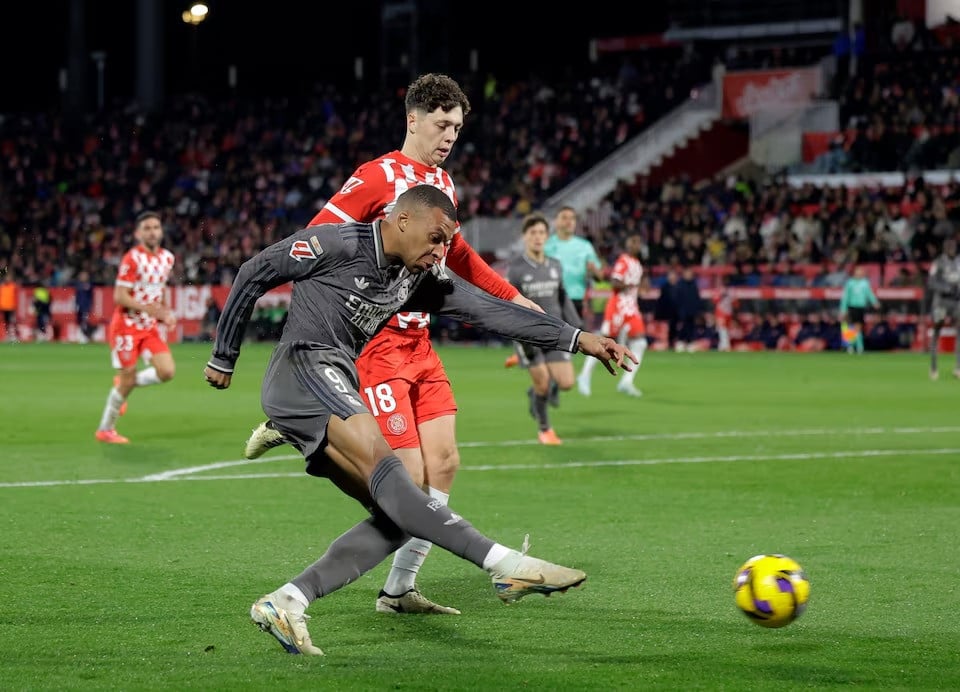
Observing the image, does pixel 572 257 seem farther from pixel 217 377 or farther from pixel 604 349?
Result: pixel 217 377

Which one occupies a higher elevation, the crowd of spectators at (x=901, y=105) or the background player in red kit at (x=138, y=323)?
the crowd of spectators at (x=901, y=105)

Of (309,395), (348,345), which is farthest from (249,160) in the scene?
(309,395)

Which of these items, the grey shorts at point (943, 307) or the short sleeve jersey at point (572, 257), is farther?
the grey shorts at point (943, 307)

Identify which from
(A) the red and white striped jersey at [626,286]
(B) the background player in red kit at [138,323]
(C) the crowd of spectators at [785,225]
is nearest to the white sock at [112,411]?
(B) the background player in red kit at [138,323]

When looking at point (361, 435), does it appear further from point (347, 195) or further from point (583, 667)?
point (347, 195)

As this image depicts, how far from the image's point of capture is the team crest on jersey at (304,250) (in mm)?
6180

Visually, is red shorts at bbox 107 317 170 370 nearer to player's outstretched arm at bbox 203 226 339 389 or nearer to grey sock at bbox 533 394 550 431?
grey sock at bbox 533 394 550 431

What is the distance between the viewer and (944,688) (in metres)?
5.43

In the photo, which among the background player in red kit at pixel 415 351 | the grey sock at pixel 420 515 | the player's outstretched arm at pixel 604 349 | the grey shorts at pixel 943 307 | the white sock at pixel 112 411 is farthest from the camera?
the grey shorts at pixel 943 307

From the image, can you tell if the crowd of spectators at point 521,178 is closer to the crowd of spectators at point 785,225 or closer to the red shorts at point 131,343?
the crowd of spectators at point 785,225

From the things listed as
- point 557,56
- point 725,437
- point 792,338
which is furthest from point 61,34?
point 725,437

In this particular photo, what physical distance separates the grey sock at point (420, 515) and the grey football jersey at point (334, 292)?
0.65 metres

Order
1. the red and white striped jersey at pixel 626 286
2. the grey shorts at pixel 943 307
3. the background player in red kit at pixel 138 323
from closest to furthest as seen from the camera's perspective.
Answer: the background player in red kit at pixel 138 323 → the red and white striped jersey at pixel 626 286 → the grey shorts at pixel 943 307

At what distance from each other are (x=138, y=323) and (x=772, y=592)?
10.3 metres
